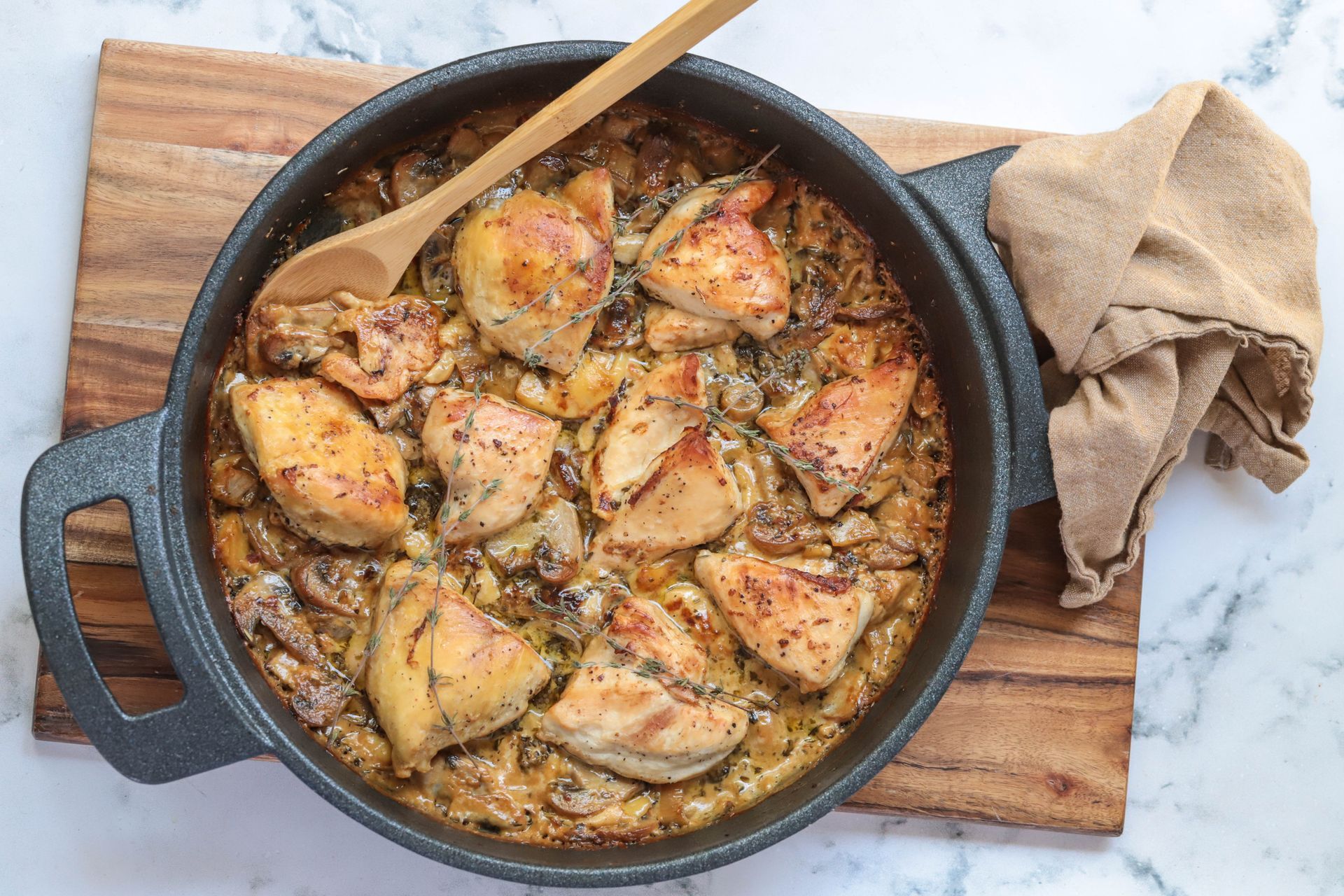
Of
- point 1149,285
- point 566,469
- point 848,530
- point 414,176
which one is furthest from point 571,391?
point 1149,285

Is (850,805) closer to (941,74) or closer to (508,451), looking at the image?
(508,451)

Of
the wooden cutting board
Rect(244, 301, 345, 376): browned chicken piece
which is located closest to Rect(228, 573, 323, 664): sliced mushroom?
the wooden cutting board

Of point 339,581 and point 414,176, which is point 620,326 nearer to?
point 414,176

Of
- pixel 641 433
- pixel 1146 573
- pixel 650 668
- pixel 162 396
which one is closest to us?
pixel 650 668

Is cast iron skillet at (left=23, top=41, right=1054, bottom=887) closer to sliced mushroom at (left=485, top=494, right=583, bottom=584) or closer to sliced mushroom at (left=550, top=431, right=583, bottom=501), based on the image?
sliced mushroom at (left=485, top=494, right=583, bottom=584)

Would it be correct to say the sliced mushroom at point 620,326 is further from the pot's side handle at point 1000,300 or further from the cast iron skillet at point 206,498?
the pot's side handle at point 1000,300

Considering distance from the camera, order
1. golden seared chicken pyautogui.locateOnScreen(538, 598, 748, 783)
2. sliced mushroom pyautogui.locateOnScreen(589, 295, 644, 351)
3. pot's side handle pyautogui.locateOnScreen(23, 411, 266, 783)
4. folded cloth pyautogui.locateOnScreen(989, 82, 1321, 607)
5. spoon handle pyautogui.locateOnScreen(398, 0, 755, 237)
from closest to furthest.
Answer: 1. pot's side handle pyautogui.locateOnScreen(23, 411, 266, 783)
2. spoon handle pyautogui.locateOnScreen(398, 0, 755, 237)
3. golden seared chicken pyautogui.locateOnScreen(538, 598, 748, 783)
4. folded cloth pyautogui.locateOnScreen(989, 82, 1321, 607)
5. sliced mushroom pyautogui.locateOnScreen(589, 295, 644, 351)
